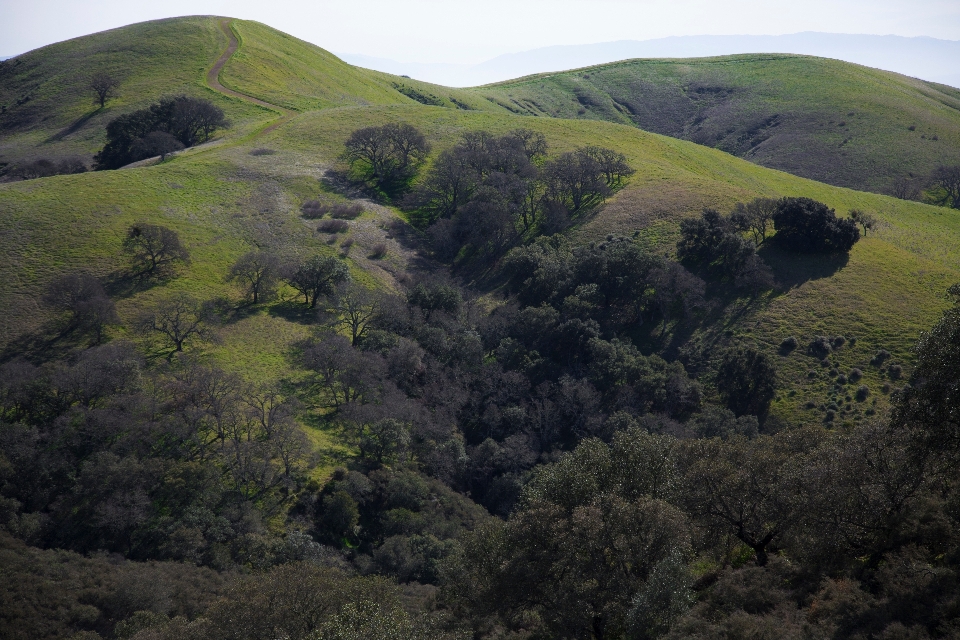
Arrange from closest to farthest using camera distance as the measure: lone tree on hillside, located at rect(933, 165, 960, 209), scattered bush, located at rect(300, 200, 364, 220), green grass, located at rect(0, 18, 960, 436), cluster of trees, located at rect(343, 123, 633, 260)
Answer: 1. green grass, located at rect(0, 18, 960, 436)
2. scattered bush, located at rect(300, 200, 364, 220)
3. cluster of trees, located at rect(343, 123, 633, 260)
4. lone tree on hillside, located at rect(933, 165, 960, 209)

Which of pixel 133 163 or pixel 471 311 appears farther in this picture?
pixel 133 163

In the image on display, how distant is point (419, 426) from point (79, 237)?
4303 centimetres

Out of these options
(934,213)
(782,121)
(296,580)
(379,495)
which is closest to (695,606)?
(296,580)

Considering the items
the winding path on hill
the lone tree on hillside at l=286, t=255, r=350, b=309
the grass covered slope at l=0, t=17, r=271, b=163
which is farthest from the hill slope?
the lone tree on hillside at l=286, t=255, r=350, b=309

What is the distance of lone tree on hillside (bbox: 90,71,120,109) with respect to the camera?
111250 millimetres

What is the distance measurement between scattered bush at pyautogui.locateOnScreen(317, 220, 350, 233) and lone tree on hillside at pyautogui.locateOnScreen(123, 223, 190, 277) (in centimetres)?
1791

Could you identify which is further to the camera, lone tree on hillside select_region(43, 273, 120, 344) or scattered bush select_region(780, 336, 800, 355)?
scattered bush select_region(780, 336, 800, 355)

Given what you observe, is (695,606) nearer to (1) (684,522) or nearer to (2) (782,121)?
(1) (684,522)

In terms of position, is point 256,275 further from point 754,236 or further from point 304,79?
point 304,79

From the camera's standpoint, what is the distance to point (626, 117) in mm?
195875

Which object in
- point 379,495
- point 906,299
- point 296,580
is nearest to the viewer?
point 296,580

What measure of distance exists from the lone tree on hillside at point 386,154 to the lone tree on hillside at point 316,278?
3058cm

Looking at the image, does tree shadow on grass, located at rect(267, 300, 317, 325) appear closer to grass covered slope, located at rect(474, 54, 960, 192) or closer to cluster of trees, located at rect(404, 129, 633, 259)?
cluster of trees, located at rect(404, 129, 633, 259)

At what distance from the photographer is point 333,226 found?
7850 centimetres
